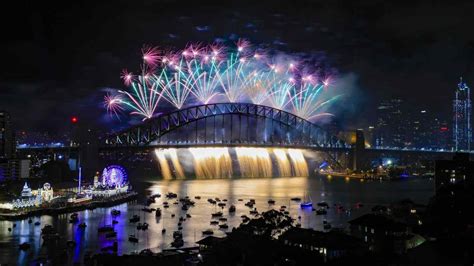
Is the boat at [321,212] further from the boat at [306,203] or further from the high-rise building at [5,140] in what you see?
the high-rise building at [5,140]

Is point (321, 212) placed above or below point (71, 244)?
above

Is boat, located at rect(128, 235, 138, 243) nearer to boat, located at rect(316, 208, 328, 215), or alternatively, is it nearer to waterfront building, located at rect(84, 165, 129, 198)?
boat, located at rect(316, 208, 328, 215)

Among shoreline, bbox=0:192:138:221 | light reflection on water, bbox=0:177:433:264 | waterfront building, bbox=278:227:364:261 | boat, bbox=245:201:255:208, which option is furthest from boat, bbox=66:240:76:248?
boat, bbox=245:201:255:208

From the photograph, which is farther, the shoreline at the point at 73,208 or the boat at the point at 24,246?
the shoreline at the point at 73,208

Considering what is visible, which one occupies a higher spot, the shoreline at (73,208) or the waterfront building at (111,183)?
the waterfront building at (111,183)

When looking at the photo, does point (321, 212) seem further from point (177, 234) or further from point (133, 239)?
point (133, 239)

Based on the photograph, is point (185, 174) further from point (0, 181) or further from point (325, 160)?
point (0, 181)

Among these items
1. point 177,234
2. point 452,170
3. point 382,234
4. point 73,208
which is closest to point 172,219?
point 177,234

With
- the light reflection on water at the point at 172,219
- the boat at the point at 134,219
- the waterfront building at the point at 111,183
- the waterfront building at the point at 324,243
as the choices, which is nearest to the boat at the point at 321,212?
the light reflection on water at the point at 172,219
